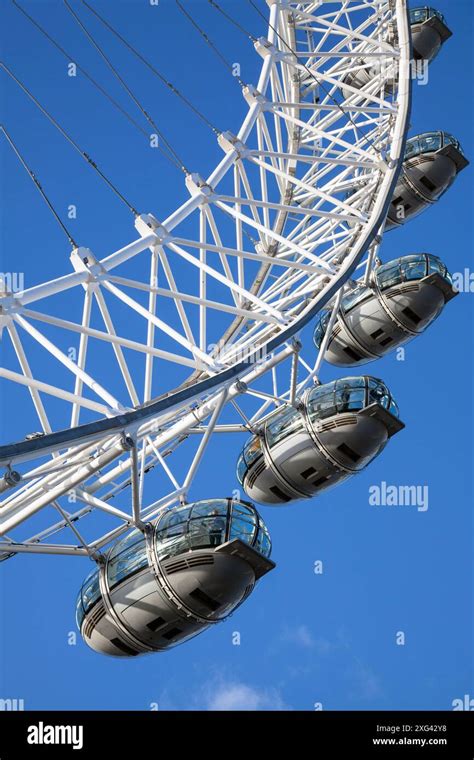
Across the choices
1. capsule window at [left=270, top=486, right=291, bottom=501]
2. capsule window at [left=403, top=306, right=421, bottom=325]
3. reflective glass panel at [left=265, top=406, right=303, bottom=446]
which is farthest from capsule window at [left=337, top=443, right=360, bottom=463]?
capsule window at [left=403, top=306, right=421, bottom=325]

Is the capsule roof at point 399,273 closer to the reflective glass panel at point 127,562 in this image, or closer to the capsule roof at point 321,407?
the capsule roof at point 321,407

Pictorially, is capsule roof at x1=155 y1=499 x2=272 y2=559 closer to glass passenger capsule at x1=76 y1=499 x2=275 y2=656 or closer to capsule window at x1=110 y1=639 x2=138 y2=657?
glass passenger capsule at x1=76 y1=499 x2=275 y2=656

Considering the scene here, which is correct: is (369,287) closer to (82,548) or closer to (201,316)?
(201,316)

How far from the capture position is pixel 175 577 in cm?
2492

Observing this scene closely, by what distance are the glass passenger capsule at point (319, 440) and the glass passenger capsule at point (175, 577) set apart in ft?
13.8

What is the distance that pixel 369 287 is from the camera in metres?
37.0

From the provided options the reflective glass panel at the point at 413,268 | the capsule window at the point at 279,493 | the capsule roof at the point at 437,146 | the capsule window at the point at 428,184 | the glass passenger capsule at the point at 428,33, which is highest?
the glass passenger capsule at the point at 428,33

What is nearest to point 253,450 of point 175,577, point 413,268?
point 175,577

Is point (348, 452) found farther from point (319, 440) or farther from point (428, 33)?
point (428, 33)

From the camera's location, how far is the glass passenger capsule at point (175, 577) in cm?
2480

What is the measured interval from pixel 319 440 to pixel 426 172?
1536cm

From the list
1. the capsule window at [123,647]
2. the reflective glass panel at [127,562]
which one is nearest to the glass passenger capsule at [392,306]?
the reflective glass panel at [127,562]
